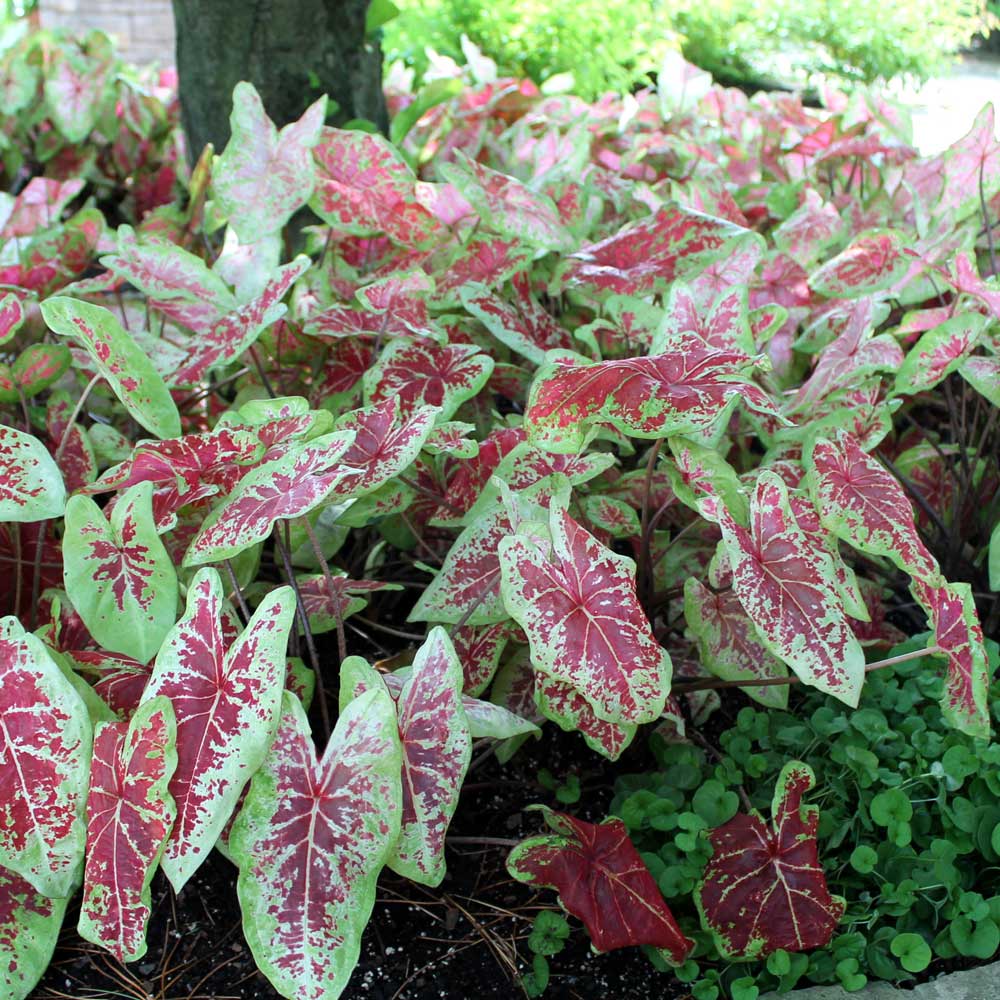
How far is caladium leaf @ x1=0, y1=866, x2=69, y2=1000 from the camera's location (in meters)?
0.90

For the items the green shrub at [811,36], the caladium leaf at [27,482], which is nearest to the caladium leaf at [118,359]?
the caladium leaf at [27,482]

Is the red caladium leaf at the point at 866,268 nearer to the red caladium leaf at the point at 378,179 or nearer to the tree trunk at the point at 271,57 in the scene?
the red caladium leaf at the point at 378,179

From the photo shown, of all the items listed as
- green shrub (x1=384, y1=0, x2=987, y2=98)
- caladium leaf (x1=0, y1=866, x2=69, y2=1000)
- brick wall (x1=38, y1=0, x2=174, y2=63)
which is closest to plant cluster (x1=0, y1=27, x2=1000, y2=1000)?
caladium leaf (x1=0, y1=866, x2=69, y2=1000)

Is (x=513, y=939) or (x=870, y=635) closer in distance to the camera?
(x=513, y=939)

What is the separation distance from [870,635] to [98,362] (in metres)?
0.88

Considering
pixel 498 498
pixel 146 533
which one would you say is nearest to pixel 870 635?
pixel 498 498

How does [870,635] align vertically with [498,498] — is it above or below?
below

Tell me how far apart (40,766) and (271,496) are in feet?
0.88

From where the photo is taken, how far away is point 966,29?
795 cm

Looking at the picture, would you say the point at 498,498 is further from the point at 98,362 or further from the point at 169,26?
the point at 169,26

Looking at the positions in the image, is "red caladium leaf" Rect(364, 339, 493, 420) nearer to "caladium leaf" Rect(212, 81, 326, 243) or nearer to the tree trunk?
"caladium leaf" Rect(212, 81, 326, 243)

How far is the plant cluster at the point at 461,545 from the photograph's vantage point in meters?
0.81

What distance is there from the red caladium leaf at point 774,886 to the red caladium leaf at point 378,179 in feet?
3.02

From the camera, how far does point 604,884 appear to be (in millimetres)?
989
